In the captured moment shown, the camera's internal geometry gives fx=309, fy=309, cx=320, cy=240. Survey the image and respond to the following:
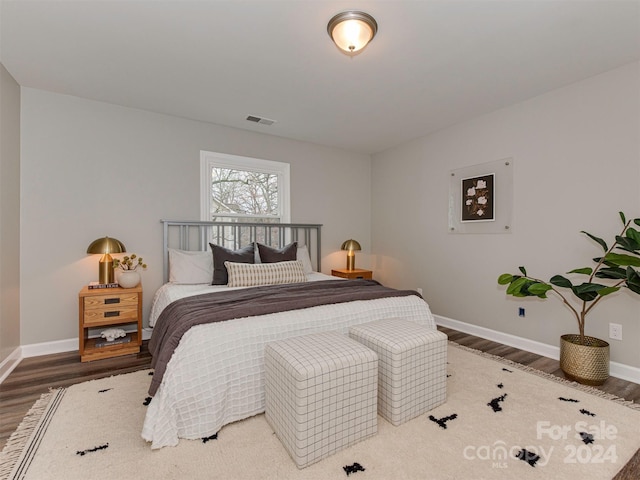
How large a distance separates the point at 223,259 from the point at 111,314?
1.09 meters

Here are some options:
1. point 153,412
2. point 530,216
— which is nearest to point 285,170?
point 530,216

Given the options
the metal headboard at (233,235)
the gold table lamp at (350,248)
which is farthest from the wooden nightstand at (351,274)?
the metal headboard at (233,235)

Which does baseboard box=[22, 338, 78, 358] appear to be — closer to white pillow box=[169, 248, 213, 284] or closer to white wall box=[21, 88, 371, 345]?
white wall box=[21, 88, 371, 345]

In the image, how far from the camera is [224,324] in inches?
73.8

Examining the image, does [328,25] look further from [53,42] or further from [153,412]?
[153,412]

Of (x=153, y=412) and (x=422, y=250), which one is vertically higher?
(x=422, y=250)

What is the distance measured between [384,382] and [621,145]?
2.66 metres

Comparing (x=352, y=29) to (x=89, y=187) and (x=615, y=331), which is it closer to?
(x=89, y=187)

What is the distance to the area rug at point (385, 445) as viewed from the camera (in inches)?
57.2

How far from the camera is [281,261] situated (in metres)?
3.51

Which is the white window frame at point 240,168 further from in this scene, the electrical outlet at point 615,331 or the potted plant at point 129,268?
the electrical outlet at point 615,331

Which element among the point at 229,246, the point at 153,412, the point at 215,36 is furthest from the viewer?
the point at 229,246

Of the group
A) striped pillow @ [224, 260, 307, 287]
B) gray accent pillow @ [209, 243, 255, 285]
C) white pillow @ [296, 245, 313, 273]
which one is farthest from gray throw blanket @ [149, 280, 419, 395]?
white pillow @ [296, 245, 313, 273]

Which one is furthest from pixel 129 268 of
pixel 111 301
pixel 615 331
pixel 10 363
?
pixel 615 331
